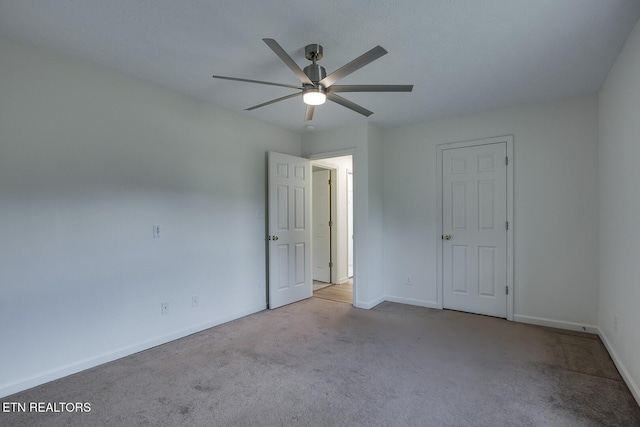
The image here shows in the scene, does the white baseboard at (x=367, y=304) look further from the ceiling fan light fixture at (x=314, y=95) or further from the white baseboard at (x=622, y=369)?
the ceiling fan light fixture at (x=314, y=95)

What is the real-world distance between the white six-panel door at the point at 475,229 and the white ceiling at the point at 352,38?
92 cm

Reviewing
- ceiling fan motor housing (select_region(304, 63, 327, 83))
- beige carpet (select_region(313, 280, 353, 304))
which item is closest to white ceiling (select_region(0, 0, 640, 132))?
ceiling fan motor housing (select_region(304, 63, 327, 83))

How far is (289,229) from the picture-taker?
427 cm

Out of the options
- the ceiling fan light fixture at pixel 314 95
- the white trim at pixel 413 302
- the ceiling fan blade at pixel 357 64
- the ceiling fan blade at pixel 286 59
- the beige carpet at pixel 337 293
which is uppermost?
the ceiling fan blade at pixel 286 59

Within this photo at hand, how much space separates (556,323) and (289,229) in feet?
10.4

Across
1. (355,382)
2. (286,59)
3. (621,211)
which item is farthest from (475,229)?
(286,59)

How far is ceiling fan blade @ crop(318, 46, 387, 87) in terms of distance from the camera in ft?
5.64

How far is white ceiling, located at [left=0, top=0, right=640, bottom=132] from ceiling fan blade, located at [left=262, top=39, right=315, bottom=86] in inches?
12.0

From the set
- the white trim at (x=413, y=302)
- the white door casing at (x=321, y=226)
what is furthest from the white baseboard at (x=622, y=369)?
the white door casing at (x=321, y=226)

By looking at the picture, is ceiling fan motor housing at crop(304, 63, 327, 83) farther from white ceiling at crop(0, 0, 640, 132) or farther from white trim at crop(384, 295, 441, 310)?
white trim at crop(384, 295, 441, 310)

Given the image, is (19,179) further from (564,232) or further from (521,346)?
(564,232)

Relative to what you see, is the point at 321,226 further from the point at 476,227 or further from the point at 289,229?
the point at 476,227

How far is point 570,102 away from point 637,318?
222 centimetres

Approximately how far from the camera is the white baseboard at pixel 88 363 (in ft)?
7.11
